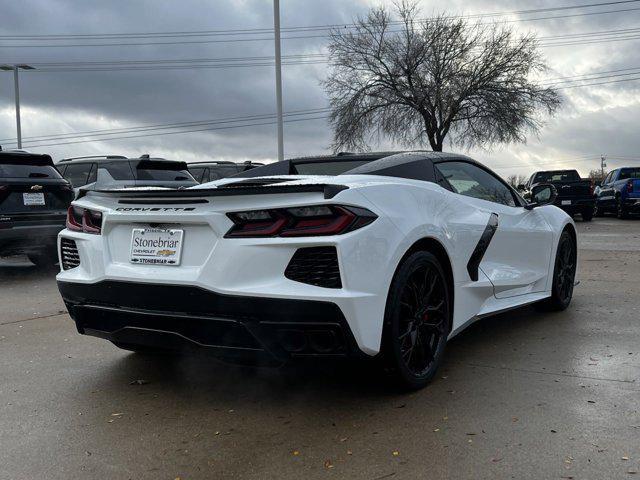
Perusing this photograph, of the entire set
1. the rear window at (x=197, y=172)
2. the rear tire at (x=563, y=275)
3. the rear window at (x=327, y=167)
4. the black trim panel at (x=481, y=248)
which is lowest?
the rear tire at (x=563, y=275)

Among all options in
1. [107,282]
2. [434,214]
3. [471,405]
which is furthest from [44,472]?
[434,214]

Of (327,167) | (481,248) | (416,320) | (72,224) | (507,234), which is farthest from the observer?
(507,234)

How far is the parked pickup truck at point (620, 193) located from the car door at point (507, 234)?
17.4 meters

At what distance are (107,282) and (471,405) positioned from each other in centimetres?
203

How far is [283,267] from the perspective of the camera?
292 centimetres

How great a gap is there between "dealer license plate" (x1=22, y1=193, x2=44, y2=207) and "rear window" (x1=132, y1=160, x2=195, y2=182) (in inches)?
84.4

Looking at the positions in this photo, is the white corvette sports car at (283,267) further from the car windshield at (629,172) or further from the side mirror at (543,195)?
the car windshield at (629,172)

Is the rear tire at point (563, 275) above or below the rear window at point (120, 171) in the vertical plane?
below

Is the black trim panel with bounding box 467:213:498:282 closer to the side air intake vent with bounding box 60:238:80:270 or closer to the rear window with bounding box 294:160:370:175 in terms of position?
the rear window with bounding box 294:160:370:175

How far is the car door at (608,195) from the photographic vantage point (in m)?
21.8

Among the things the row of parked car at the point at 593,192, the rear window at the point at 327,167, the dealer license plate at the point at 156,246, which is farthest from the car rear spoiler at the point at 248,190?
the row of parked car at the point at 593,192

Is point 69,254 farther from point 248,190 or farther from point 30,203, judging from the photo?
point 30,203

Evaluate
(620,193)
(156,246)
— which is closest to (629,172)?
(620,193)

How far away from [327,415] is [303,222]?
1019 mm
